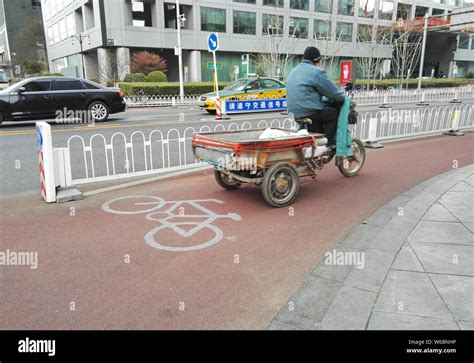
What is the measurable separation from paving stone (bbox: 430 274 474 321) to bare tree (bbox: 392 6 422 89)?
36.6 metres

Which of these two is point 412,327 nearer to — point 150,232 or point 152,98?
point 150,232

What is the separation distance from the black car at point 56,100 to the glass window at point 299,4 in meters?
38.5

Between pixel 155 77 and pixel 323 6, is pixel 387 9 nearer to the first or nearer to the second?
pixel 323 6

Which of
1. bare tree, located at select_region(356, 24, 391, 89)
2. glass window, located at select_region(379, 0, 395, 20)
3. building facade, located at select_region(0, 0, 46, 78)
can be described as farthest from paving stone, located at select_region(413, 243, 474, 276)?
building facade, located at select_region(0, 0, 46, 78)

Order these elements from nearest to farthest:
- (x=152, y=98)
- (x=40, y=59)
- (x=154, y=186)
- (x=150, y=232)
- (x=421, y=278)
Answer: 1. (x=421, y=278)
2. (x=150, y=232)
3. (x=154, y=186)
4. (x=152, y=98)
5. (x=40, y=59)

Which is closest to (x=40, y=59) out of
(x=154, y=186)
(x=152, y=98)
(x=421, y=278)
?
(x=152, y=98)

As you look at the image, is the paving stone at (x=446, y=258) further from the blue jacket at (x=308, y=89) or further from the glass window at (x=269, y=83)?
the glass window at (x=269, y=83)

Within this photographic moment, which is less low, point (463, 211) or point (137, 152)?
point (137, 152)

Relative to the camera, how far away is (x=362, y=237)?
4.38 metres

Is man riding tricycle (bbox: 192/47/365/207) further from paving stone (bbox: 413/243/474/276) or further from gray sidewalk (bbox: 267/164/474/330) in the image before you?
paving stone (bbox: 413/243/474/276)

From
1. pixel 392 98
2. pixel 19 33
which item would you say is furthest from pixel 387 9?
pixel 19 33

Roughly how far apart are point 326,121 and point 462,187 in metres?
2.44
